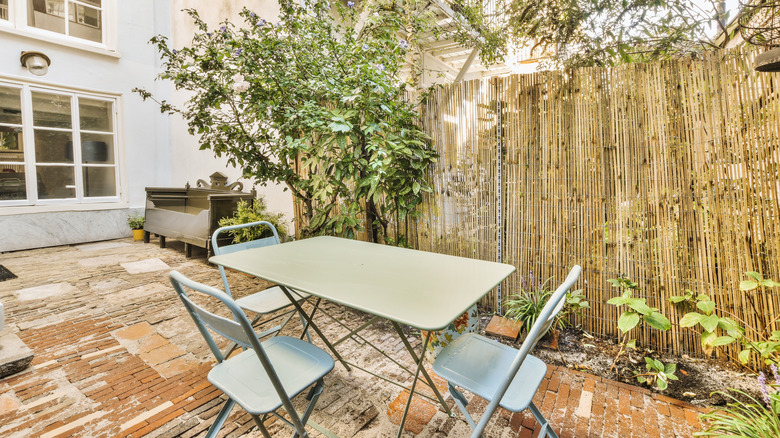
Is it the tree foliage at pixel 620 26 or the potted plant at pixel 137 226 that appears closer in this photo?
the tree foliage at pixel 620 26

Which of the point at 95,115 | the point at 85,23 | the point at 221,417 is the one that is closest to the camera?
the point at 221,417

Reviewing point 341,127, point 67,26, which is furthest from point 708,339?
point 67,26

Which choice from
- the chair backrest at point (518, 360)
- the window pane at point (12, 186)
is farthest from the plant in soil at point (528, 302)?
the window pane at point (12, 186)

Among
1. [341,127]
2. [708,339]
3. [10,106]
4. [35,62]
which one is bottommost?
[708,339]

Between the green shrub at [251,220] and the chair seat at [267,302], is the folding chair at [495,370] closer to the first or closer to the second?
the chair seat at [267,302]

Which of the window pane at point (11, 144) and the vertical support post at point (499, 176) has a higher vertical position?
the window pane at point (11, 144)

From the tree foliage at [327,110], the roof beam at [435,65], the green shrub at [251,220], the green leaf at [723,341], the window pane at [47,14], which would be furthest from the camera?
the roof beam at [435,65]

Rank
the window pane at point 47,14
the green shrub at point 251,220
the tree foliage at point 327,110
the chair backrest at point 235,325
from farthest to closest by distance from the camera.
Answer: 1. the window pane at point 47,14
2. the green shrub at point 251,220
3. the tree foliage at point 327,110
4. the chair backrest at point 235,325

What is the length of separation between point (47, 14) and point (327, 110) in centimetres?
626

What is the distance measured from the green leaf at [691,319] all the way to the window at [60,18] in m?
8.74

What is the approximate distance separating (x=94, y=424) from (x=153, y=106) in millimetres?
6706

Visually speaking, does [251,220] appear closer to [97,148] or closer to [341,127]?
[341,127]

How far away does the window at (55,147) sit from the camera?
17.7 ft

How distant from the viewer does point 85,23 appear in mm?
6145
